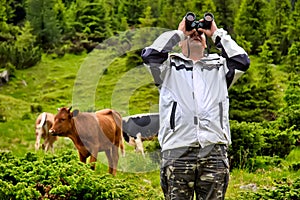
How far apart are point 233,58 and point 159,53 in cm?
62

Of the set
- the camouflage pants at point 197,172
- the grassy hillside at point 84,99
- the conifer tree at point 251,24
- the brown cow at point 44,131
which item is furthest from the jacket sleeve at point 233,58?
the conifer tree at point 251,24

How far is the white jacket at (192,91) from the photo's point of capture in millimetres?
4203

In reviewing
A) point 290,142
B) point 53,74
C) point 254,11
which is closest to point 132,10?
point 254,11

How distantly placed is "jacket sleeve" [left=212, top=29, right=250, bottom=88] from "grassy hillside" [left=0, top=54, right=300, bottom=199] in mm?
2490

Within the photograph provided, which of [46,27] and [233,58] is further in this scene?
[46,27]

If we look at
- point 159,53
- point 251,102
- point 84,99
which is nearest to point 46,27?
point 84,99

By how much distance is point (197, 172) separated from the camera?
13.7 feet

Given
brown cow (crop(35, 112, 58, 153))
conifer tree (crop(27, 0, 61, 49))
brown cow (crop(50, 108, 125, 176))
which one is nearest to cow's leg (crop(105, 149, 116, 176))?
brown cow (crop(50, 108, 125, 176))

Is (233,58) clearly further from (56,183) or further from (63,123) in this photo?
(63,123)

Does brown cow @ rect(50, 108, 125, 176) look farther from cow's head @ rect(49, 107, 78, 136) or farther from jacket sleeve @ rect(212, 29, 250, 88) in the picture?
jacket sleeve @ rect(212, 29, 250, 88)

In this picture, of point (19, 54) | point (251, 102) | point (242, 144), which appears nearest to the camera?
point (242, 144)

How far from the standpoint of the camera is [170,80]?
14.3ft

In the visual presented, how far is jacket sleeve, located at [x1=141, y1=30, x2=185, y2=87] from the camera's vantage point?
4.41m

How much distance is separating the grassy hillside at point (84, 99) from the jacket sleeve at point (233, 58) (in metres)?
2.49
